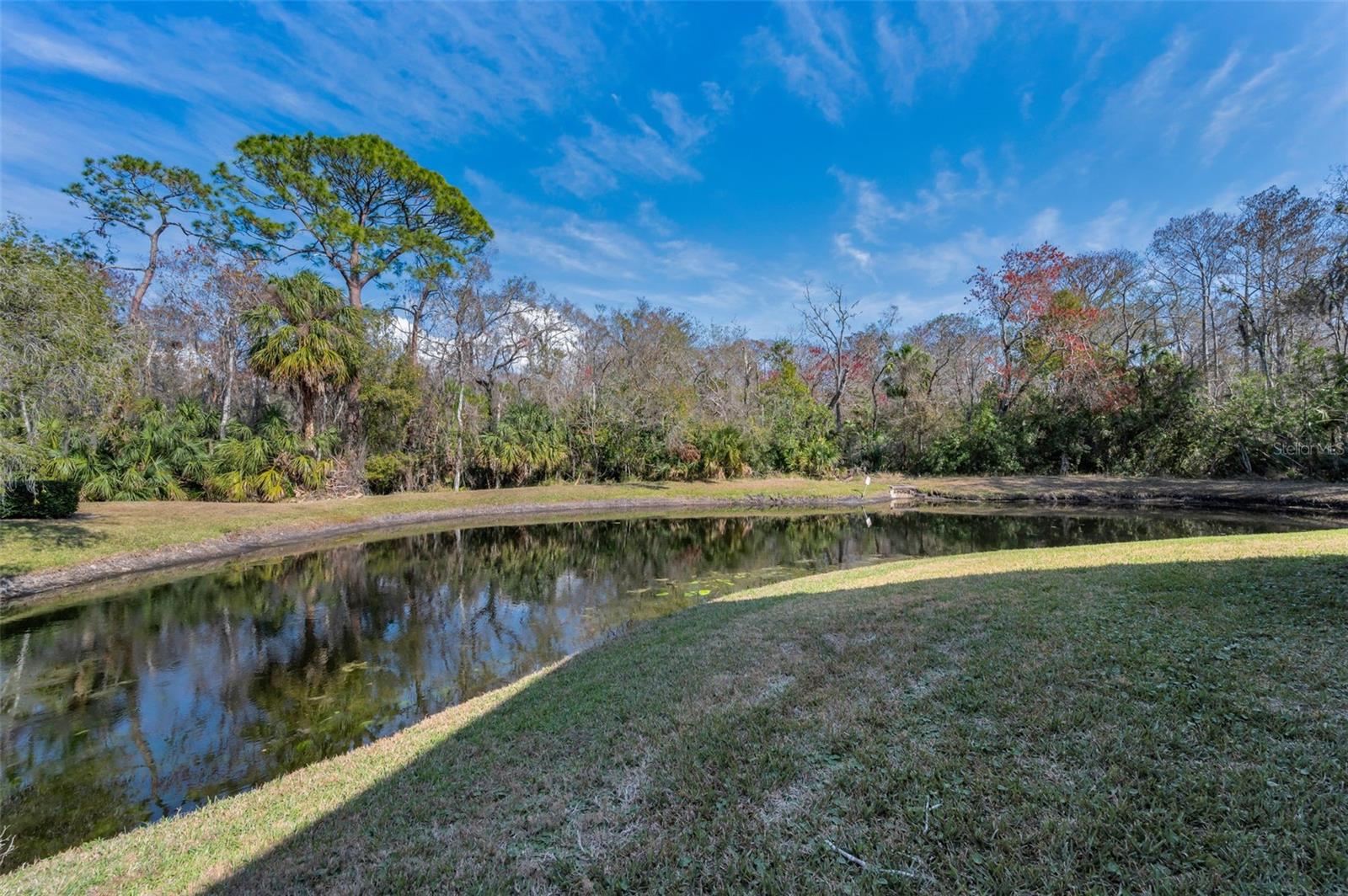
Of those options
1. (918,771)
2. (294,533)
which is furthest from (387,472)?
(918,771)

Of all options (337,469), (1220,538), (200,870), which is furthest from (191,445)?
(1220,538)

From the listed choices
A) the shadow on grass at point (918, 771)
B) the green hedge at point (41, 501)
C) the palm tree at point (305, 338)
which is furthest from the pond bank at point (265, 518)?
the shadow on grass at point (918, 771)

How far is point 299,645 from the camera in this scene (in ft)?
24.0

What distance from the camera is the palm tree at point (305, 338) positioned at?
18.2 m

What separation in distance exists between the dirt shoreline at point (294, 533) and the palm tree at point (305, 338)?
4.67m

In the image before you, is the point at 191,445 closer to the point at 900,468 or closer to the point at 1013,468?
the point at 900,468

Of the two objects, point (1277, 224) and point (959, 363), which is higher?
point (1277, 224)

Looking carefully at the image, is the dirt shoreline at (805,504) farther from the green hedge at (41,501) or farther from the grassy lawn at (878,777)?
the grassy lawn at (878,777)

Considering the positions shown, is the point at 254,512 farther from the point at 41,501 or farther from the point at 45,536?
the point at 45,536

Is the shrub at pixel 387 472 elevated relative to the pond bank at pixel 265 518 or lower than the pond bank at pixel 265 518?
elevated

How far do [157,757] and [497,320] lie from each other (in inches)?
897

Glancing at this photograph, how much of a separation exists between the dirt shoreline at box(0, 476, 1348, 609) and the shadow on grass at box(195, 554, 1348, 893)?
1068 centimetres

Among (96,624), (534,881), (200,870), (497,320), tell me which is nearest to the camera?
(534,881)

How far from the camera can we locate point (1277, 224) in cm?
2041
